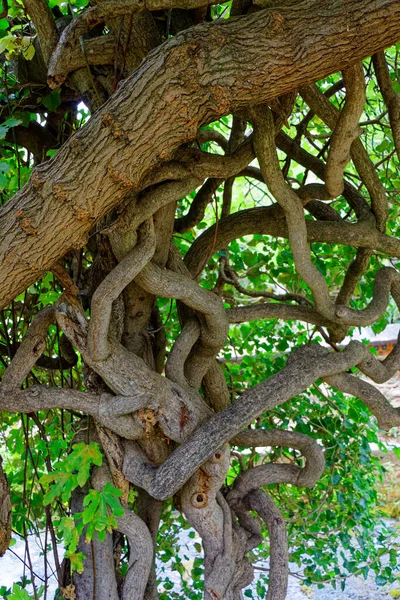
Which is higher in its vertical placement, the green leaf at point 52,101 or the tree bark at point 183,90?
the green leaf at point 52,101

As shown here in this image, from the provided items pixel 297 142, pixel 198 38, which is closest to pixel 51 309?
pixel 198 38

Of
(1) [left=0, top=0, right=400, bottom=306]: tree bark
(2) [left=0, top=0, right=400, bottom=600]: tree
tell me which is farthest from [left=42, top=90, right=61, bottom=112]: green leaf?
(1) [left=0, top=0, right=400, bottom=306]: tree bark

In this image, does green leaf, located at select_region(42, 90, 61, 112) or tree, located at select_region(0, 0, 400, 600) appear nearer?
tree, located at select_region(0, 0, 400, 600)

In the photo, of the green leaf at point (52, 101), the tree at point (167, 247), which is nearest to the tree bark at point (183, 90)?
the tree at point (167, 247)

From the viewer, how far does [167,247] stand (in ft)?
7.80

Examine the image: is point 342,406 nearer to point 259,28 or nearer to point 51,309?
point 51,309

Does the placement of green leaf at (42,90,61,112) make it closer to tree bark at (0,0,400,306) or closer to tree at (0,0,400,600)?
tree at (0,0,400,600)

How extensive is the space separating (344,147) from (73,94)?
1025 mm

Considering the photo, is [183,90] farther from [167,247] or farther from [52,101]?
[52,101]

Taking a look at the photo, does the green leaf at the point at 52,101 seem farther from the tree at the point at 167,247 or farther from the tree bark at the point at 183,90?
the tree bark at the point at 183,90

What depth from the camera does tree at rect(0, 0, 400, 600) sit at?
5.82ft

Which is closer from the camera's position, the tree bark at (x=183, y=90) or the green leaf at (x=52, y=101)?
the tree bark at (x=183, y=90)

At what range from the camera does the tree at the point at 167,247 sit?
5.82 ft

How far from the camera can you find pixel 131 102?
179 cm
